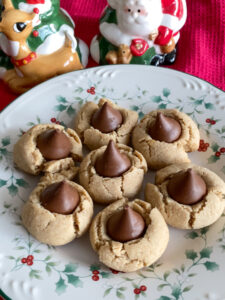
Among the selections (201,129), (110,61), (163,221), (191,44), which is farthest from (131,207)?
(191,44)

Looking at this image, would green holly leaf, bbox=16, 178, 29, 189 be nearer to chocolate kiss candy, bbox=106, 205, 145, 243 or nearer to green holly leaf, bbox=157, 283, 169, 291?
chocolate kiss candy, bbox=106, 205, 145, 243

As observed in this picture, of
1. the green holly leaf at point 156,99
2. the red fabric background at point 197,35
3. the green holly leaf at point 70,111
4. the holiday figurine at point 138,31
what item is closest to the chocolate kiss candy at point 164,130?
the green holly leaf at point 156,99

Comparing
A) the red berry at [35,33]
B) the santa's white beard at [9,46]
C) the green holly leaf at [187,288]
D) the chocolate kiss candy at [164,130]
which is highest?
the red berry at [35,33]

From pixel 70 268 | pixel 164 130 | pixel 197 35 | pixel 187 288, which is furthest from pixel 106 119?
pixel 197 35

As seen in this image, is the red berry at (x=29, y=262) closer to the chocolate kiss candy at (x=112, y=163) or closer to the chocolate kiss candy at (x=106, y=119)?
the chocolate kiss candy at (x=112, y=163)

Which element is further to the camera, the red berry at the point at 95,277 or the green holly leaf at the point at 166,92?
the green holly leaf at the point at 166,92

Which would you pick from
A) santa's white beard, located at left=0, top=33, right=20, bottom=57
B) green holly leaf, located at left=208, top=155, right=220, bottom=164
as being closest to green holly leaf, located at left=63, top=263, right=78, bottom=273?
green holly leaf, located at left=208, top=155, right=220, bottom=164

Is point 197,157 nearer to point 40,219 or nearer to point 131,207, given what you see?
point 131,207
